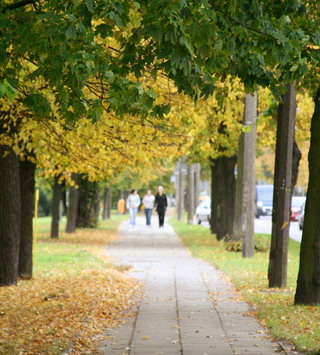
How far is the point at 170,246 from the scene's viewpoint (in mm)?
30062

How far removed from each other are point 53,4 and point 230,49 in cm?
177

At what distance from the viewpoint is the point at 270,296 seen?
47.3 feet

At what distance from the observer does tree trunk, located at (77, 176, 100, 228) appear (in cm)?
4131

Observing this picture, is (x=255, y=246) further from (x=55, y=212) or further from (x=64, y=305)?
(x=64, y=305)

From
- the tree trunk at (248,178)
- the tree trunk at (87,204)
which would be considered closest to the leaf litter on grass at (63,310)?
the tree trunk at (248,178)

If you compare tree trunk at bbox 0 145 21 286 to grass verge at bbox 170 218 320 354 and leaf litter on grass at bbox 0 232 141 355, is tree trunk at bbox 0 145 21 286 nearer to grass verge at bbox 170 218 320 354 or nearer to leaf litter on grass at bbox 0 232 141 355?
leaf litter on grass at bbox 0 232 141 355

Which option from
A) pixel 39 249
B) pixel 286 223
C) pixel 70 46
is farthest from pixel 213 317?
pixel 39 249

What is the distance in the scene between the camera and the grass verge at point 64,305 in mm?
9625

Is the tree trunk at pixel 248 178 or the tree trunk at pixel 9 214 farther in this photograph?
the tree trunk at pixel 248 178

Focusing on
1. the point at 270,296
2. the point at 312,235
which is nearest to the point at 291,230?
the point at 270,296

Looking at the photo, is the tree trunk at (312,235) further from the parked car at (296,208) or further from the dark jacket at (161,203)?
the parked car at (296,208)

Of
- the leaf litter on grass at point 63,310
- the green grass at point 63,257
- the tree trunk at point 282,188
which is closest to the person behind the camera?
the leaf litter on grass at point 63,310

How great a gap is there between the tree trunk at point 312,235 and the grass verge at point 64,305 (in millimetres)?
2426

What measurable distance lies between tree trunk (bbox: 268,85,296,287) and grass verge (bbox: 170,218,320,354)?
388 millimetres
